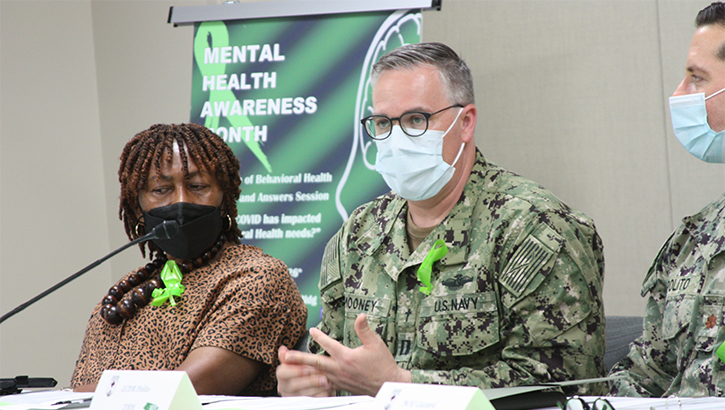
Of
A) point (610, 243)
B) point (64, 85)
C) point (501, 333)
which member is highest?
point (64, 85)

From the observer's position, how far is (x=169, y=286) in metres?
2.01

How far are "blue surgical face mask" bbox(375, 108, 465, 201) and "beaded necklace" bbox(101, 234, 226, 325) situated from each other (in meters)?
0.61

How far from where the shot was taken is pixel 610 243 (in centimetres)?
331

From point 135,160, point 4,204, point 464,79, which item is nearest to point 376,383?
point 464,79

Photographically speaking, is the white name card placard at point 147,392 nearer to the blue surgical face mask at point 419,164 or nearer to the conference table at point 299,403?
the conference table at point 299,403

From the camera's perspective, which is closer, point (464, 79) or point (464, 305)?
point (464, 305)

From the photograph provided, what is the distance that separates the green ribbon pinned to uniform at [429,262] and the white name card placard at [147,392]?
0.81 metres

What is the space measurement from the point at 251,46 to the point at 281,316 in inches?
63.7

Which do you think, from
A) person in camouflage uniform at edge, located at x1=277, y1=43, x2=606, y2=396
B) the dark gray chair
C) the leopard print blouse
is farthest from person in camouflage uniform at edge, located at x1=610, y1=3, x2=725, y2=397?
the leopard print blouse

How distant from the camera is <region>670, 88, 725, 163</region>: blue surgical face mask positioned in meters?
1.71

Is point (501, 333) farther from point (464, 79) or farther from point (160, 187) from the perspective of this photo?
point (160, 187)

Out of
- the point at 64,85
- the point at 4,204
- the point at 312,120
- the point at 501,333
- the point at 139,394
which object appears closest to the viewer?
the point at 139,394

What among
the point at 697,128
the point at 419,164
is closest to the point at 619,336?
the point at 697,128

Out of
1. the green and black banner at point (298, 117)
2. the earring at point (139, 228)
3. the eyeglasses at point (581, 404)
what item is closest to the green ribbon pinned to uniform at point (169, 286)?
the earring at point (139, 228)
